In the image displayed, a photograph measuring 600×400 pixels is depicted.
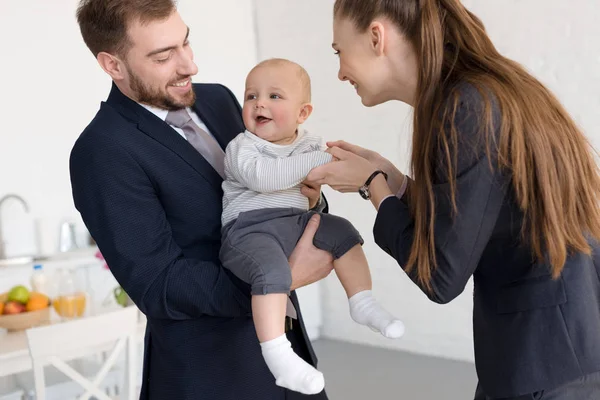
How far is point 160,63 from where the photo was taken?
194cm

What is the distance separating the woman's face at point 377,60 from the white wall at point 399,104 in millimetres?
2424

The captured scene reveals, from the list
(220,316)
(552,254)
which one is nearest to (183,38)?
(220,316)

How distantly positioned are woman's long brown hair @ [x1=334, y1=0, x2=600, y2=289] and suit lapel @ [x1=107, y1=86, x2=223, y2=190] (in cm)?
61

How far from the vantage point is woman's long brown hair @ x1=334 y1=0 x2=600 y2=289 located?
1415 millimetres

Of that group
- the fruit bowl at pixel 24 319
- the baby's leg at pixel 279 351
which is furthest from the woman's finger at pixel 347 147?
the fruit bowl at pixel 24 319

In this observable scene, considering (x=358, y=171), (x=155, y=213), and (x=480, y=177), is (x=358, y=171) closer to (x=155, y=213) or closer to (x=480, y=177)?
(x=480, y=177)

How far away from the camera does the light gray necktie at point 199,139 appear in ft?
6.50

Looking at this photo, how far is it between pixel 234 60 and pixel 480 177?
15.4 feet

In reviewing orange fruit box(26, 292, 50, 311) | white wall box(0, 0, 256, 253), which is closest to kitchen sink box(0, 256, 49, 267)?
white wall box(0, 0, 256, 253)

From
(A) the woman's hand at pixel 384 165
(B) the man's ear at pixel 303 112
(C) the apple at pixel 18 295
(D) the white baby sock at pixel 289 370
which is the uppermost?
(B) the man's ear at pixel 303 112

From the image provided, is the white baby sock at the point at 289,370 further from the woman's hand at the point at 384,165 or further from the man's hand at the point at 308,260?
the woman's hand at the point at 384,165

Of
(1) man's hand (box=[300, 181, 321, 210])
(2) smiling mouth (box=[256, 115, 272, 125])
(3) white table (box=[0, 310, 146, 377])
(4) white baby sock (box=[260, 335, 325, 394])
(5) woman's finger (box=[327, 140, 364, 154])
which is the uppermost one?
(2) smiling mouth (box=[256, 115, 272, 125])

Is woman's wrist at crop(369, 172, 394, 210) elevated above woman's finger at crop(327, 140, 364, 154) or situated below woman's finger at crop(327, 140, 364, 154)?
below

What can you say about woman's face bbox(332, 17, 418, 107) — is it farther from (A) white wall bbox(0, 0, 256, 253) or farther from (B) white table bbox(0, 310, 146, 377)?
(A) white wall bbox(0, 0, 256, 253)
